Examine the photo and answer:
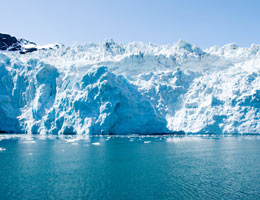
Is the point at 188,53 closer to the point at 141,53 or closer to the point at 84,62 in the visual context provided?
the point at 141,53

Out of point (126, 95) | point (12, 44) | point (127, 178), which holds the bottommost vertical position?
point (127, 178)

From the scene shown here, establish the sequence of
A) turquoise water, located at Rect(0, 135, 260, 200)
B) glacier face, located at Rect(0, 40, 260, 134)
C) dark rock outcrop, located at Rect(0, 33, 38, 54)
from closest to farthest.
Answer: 1. turquoise water, located at Rect(0, 135, 260, 200)
2. glacier face, located at Rect(0, 40, 260, 134)
3. dark rock outcrop, located at Rect(0, 33, 38, 54)

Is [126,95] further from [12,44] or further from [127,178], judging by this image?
[12,44]

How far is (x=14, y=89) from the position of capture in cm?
5534

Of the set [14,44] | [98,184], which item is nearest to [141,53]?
[14,44]

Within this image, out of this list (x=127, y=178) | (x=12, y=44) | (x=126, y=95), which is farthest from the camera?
(x=12, y=44)

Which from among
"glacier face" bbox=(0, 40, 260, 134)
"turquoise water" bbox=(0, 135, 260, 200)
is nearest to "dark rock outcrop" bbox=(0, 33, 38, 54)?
"glacier face" bbox=(0, 40, 260, 134)

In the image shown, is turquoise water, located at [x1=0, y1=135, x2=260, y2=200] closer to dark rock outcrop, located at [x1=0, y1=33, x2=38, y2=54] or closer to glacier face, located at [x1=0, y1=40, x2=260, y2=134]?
glacier face, located at [x1=0, y1=40, x2=260, y2=134]

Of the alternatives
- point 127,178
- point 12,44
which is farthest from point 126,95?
point 12,44

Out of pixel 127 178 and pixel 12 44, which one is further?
pixel 12 44

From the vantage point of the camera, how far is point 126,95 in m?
51.3

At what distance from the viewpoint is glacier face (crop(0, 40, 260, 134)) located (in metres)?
49.8

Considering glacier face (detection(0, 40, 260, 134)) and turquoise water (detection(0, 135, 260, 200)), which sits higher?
glacier face (detection(0, 40, 260, 134))

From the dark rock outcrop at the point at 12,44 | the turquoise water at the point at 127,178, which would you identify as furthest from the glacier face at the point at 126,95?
the turquoise water at the point at 127,178
